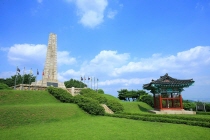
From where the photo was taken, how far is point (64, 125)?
1520cm

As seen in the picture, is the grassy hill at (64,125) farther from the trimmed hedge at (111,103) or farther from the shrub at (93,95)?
the trimmed hedge at (111,103)

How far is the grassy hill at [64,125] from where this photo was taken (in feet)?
36.5

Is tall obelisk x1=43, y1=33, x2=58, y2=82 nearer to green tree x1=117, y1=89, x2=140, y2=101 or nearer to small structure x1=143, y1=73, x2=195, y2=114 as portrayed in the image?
green tree x1=117, y1=89, x2=140, y2=101

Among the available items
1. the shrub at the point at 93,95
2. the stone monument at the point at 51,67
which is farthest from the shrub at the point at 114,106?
the stone monument at the point at 51,67

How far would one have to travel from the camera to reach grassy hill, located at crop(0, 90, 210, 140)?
438 inches

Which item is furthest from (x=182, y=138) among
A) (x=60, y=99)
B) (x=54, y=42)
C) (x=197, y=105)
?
(x=54, y=42)

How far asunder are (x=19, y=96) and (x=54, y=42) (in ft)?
69.9

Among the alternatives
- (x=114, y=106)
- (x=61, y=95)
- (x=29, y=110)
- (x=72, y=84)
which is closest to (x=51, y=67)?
(x=61, y=95)

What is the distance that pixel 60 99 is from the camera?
2600 centimetres

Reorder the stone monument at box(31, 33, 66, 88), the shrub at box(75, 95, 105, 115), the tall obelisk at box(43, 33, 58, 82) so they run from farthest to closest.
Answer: the tall obelisk at box(43, 33, 58, 82) < the stone monument at box(31, 33, 66, 88) < the shrub at box(75, 95, 105, 115)

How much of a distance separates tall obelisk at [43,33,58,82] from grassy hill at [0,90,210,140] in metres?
13.6

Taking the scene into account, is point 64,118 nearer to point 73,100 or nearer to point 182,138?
point 73,100

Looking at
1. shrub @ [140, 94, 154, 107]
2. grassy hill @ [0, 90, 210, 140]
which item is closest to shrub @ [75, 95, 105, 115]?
grassy hill @ [0, 90, 210, 140]

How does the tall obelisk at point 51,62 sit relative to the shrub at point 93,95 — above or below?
above
